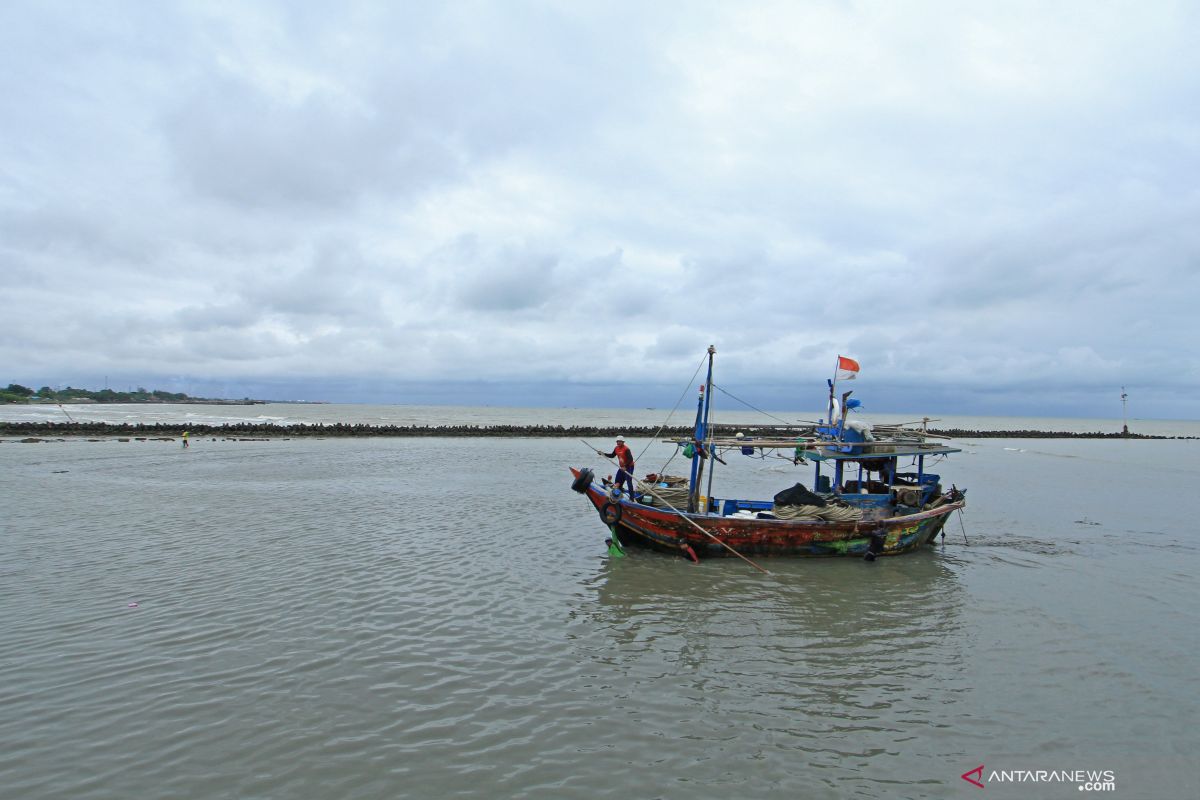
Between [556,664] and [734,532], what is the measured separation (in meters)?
7.77

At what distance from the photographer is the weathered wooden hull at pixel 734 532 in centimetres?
1585

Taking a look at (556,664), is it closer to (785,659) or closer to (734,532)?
(785,659)

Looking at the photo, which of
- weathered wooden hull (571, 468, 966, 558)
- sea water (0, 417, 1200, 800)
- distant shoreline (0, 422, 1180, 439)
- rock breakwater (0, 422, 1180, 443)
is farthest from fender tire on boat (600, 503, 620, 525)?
rock breakwater (0, 422, 1180, 443)

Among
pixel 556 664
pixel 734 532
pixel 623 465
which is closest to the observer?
pixel 556 664

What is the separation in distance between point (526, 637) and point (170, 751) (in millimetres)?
4899

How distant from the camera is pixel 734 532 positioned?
1590cm

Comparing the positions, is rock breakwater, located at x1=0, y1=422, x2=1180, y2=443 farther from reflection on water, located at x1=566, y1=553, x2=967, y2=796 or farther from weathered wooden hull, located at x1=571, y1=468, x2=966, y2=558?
reflection on water, located at x1=566, y1=553, x2=967, y2=796

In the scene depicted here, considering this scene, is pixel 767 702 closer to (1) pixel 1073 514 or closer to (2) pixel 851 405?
(2) pixel 851 405

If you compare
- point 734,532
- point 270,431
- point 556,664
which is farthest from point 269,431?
point 556,664

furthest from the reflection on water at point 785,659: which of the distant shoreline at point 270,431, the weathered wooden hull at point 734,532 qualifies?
the distant shoreline at point 270,431

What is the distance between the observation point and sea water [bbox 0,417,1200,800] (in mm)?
6688

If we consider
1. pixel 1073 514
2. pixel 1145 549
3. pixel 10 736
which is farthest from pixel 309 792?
pixel 1073 514

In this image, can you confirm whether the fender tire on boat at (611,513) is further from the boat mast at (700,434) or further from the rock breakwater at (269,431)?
the rock breakwater at (269,431)

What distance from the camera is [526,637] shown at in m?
10.2
